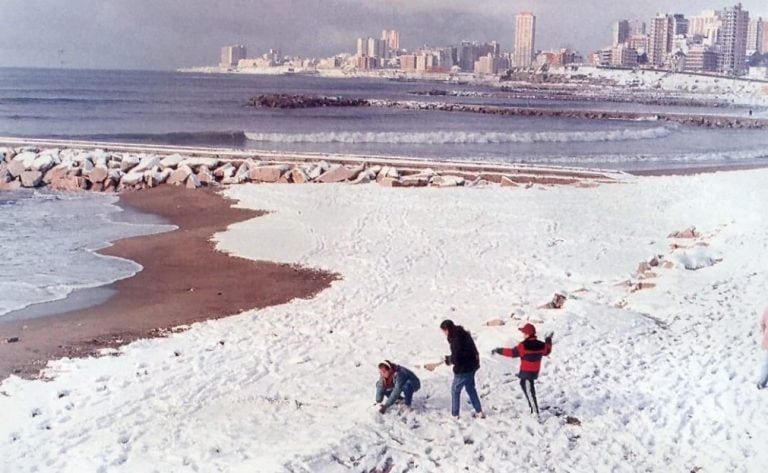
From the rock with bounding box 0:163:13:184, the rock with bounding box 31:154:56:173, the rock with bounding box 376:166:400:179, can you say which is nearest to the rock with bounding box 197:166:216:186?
the rock with bounding box 376:166:400:179

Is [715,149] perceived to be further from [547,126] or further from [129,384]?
[129,384]

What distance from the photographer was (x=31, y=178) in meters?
27.0

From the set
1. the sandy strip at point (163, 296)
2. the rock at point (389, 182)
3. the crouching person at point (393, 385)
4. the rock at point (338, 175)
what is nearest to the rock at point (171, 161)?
the rock at point (338, 175)

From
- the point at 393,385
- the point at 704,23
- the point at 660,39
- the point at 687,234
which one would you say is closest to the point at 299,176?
the point at 687,234

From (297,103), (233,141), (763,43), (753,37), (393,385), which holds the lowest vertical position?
(393,385)

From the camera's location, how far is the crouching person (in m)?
8.54

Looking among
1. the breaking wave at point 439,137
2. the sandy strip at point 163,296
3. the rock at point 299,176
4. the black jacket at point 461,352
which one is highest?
the breaking wave at point 439,137

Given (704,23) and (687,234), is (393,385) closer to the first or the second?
(687,234)

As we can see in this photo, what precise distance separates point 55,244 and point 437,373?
36.1ft

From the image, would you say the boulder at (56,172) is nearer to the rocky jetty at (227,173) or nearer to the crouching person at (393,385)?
the rocky jetty at (227,173)

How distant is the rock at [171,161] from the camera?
1082 inches

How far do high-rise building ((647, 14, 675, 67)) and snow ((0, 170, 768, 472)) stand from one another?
186 meters

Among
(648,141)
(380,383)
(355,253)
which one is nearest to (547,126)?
(648,141)

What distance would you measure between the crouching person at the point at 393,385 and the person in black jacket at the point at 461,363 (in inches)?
16.9
